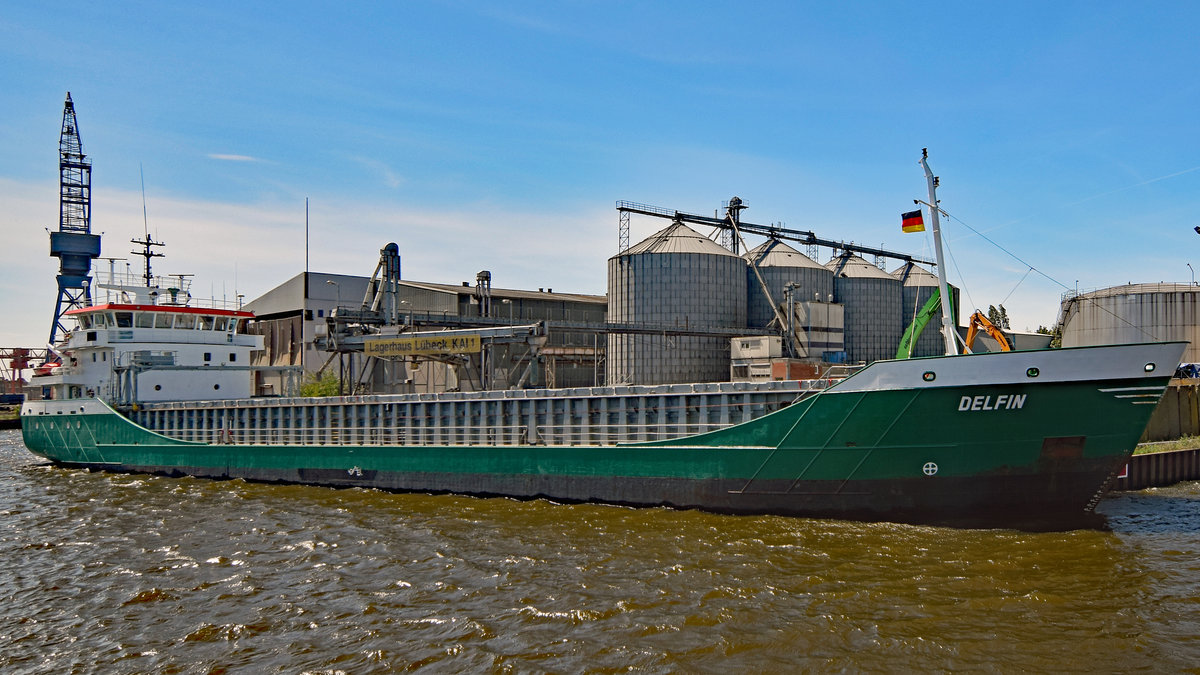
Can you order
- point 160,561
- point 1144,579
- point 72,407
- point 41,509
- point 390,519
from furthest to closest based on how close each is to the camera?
point 72,407, point 41,509, point 390,519, point 160,561, point 1144,579

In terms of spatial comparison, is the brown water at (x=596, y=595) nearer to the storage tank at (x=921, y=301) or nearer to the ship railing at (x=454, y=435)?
the ship railing at (x=454, y=435)

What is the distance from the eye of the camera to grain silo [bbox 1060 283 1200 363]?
38.3m

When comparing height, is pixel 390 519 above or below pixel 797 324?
below

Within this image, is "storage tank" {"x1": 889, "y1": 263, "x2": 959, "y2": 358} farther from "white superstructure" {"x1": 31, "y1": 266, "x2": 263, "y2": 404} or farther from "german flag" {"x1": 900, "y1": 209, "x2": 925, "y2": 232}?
"white superstructure" {"x1": 31, "y1": 266, "x2": 263, "y2": 404}

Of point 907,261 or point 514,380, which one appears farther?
point 907,261

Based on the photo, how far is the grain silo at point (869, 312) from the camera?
50062mm

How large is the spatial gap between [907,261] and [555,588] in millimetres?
56837

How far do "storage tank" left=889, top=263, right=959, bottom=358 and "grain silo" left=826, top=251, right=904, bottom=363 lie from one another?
139 cm

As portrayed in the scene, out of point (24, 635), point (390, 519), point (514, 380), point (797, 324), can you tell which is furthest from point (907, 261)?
point (24, 635)

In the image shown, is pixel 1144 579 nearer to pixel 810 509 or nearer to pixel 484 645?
pixel 810 509

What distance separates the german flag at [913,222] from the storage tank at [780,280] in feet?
89.4

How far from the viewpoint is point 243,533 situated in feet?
56.6

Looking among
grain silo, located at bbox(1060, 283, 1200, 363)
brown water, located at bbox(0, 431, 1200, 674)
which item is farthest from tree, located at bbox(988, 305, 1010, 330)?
brown water, located at bbox(0, 431, 1200, 674)

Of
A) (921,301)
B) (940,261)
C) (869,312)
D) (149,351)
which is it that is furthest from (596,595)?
(921,301)
